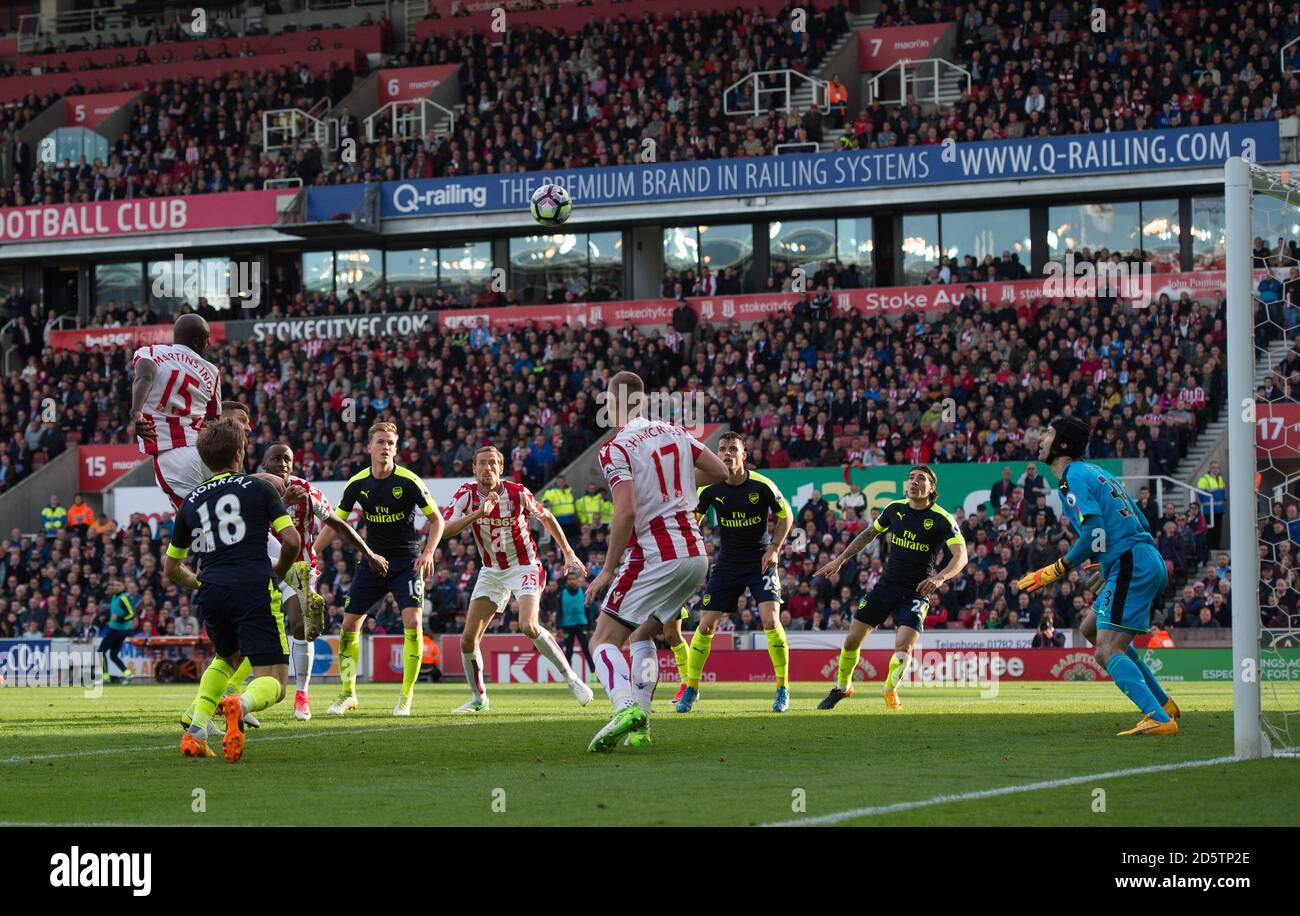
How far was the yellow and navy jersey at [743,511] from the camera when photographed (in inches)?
662

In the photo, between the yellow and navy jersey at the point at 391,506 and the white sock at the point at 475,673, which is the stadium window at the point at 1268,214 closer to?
the yellow and navy jersey at the point at 391,506

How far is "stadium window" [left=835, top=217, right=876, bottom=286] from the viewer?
41281 mm

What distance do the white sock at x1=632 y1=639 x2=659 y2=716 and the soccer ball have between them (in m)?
20.3

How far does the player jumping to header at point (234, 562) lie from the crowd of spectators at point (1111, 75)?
2981 centimetres

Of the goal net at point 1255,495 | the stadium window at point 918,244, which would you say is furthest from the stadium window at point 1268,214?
the stadium window at point 918,244

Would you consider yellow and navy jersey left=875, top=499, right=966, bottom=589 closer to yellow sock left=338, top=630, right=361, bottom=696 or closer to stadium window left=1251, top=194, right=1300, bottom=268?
stadium window left=1251, top=194, right=1300, bottom=268

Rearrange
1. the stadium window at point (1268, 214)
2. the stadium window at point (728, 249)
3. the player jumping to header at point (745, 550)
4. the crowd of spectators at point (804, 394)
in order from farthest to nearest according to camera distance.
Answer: the stadium window at point (728, 249) < the crowd of spectators at point (804, 394) < the player jumping to header at point (745, 550) < the stadium window at point (1268, 214)

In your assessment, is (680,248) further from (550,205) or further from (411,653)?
(411,653)

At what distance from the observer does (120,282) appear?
4744cm

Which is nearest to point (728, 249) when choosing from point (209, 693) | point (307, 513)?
point (307, 513)

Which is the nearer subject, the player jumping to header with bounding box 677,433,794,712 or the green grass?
the green grass

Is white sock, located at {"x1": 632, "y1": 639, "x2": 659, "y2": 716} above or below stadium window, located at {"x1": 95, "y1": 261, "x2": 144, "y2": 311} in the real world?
below

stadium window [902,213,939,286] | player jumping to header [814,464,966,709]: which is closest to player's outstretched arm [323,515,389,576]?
player jumping to header [814,464,966,709]
